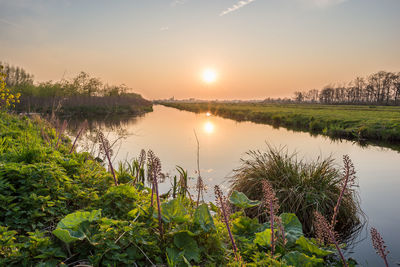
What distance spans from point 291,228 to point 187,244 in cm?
141

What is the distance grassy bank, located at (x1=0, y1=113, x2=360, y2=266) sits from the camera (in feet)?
6.44

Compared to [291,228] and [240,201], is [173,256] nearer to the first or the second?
[240,201]

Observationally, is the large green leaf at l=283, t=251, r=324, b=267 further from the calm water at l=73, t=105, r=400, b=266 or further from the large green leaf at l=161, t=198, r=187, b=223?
the calm water at l=73, t=105, r=400, b=266

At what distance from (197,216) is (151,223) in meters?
0.47

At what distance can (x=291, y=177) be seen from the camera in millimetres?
5578

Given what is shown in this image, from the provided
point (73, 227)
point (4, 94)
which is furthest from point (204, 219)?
point (4, 94)

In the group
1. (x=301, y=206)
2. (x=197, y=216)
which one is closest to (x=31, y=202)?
(x=197, y=216)

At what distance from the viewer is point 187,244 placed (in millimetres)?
2256

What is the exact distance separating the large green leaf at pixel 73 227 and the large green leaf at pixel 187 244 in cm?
78

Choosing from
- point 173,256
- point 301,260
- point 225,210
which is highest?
point 225,210

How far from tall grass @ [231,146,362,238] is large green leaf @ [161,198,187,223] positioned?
2.98m

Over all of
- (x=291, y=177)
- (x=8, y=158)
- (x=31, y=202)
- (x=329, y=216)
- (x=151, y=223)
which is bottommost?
(x=329, y=216)

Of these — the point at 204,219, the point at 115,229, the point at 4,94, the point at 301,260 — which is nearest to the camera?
the point at 115,229

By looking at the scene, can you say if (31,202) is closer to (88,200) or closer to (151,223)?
(88,200)
